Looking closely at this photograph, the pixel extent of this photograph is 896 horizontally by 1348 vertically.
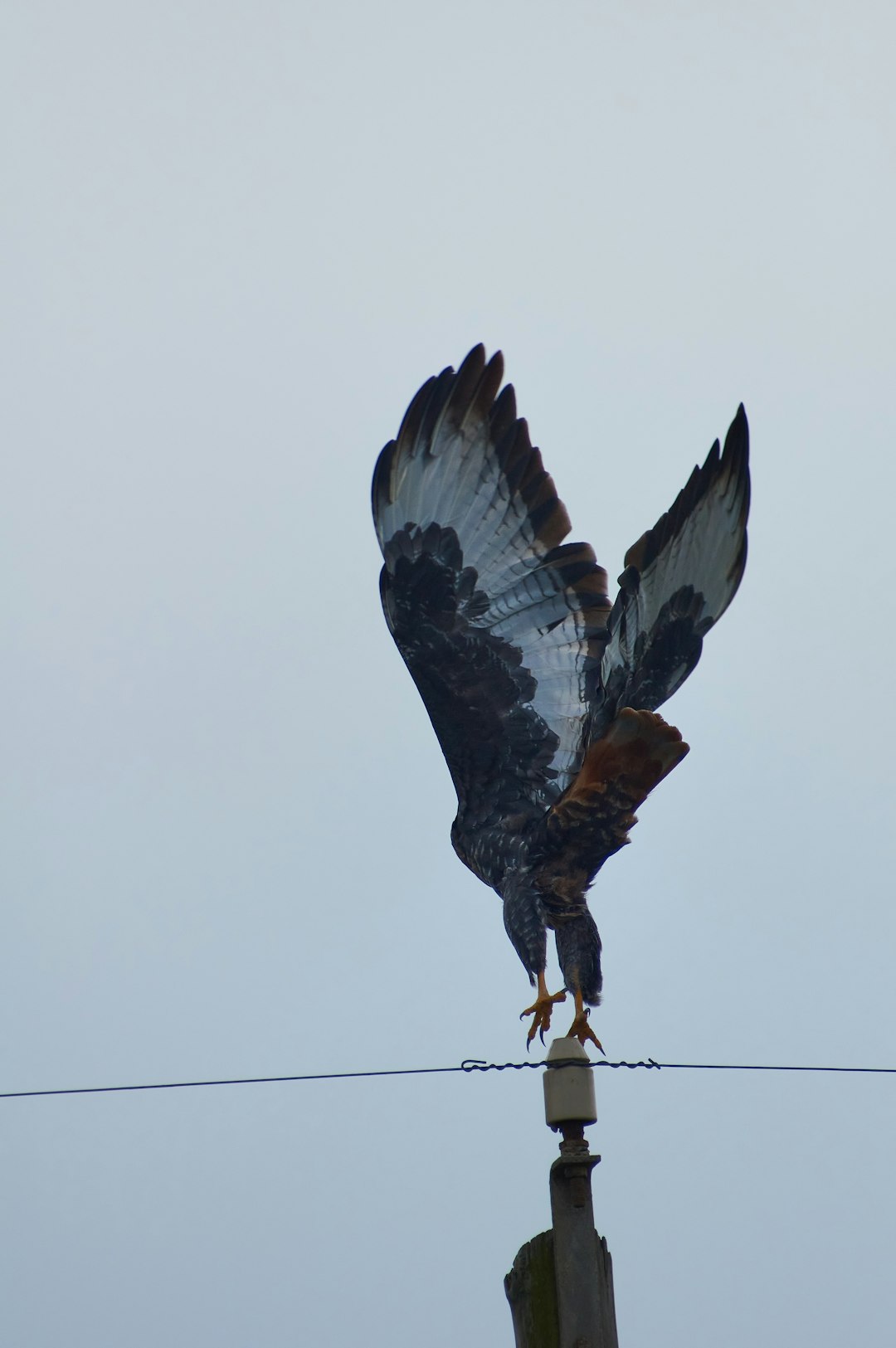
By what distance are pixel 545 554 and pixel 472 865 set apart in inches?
57.6

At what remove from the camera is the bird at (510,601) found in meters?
6.98

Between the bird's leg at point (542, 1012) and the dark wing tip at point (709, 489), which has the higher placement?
the dark wing tip at point (709, 489)

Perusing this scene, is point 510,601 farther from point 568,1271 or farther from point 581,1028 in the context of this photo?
point 568,1271

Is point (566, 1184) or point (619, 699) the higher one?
point (619, 699)

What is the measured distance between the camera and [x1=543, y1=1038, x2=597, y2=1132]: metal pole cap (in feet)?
17.6

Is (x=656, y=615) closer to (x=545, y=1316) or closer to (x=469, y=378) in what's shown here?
(x=469, y=378)

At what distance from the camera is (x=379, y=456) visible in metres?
7.58

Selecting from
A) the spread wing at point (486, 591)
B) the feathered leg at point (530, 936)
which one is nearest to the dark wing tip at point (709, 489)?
the spread wing at point (486, 591)

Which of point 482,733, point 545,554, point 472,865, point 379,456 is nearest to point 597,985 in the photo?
point 472,865

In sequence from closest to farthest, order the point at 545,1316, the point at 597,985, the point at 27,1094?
the point at 545,1316
the point at 27,1094
the point at 597,985

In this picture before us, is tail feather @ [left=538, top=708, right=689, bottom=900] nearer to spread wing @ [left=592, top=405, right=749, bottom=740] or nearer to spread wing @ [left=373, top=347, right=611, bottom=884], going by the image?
spread wing @ [left=592, top=405, right=749, bottom=740]

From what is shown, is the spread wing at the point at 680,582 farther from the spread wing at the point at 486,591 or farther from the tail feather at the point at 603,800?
the spread wing at the point at 486,591

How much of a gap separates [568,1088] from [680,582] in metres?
2.38

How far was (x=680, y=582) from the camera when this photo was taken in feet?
22.9
